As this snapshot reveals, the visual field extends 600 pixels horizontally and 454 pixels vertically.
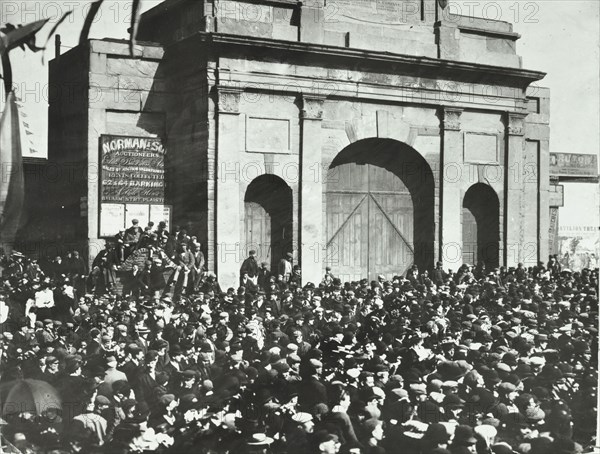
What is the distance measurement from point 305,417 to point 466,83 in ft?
70.9

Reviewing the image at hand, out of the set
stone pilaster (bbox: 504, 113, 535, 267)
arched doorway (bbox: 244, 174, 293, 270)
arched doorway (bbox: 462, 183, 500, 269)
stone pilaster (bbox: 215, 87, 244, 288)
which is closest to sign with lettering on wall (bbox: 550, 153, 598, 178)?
stone pilaster (bbox: 504, 113, 535, 267)

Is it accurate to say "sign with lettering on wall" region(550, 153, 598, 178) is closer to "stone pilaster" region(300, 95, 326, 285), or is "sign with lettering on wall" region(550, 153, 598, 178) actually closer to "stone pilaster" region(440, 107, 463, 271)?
"stone pilaster" region(440, 107, 463, 271)

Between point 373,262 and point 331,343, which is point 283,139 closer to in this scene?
point 373,262

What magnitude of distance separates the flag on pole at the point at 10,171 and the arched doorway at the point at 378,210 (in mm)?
20421

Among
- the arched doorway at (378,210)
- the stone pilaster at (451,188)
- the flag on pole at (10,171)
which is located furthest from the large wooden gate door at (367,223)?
the flag on pole at (10,171)

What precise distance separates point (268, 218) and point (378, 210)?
369 centimetres

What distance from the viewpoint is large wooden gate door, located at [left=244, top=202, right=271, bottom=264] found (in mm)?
27547

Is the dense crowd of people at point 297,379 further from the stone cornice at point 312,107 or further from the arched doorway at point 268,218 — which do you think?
the stone cornice at point 312,107

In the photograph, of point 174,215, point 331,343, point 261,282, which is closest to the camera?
point 331,343

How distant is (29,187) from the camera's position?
91.4 ft

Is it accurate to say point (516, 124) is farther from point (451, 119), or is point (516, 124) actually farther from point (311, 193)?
point (311, 193)

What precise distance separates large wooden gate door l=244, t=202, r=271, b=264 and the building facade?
0.04 meters

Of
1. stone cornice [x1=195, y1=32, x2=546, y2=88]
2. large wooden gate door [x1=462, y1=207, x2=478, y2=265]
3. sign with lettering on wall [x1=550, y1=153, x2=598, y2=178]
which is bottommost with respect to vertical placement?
large wooden gate door [x1=462, y1=207, x2=478, y2=265]

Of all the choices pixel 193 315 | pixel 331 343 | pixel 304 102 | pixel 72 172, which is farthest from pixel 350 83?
pixel 331 343
